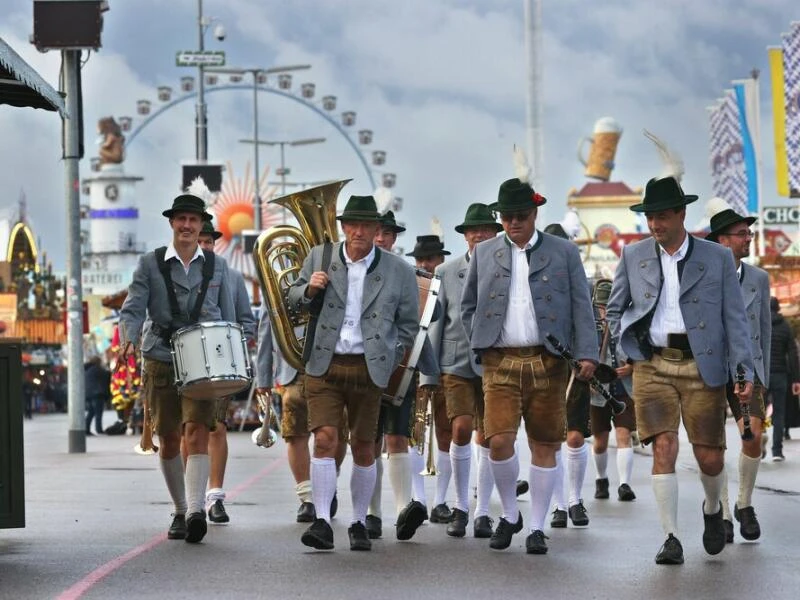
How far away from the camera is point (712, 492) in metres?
9.87

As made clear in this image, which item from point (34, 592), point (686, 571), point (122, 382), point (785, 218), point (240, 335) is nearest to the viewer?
point (34, 592)

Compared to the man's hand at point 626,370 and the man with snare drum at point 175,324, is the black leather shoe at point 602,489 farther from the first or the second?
the man with snare drum at point 175,324

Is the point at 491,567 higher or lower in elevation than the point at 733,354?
lower

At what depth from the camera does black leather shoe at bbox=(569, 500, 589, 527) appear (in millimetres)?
12172

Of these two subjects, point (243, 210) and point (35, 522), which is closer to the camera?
point (35, 522)

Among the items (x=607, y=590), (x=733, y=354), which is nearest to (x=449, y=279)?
(x=733, y=354)

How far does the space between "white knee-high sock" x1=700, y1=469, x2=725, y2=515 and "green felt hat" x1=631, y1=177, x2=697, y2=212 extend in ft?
4.64

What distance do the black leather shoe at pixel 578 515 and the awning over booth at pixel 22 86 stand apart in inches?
162

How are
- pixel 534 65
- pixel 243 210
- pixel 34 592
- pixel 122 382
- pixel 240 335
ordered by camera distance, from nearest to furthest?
pixel 34 592, pixel 240 335, pixel 122 382, pixel 534 65, pixel 243 210

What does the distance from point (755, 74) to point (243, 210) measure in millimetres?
65312

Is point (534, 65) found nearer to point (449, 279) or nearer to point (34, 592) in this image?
point (449, 279)

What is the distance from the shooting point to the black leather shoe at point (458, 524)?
37.0ft

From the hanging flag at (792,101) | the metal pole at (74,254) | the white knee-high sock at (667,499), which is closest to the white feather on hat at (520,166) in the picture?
the white knee-high sock at (667,499)

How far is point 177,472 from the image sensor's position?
1105 centimetres
